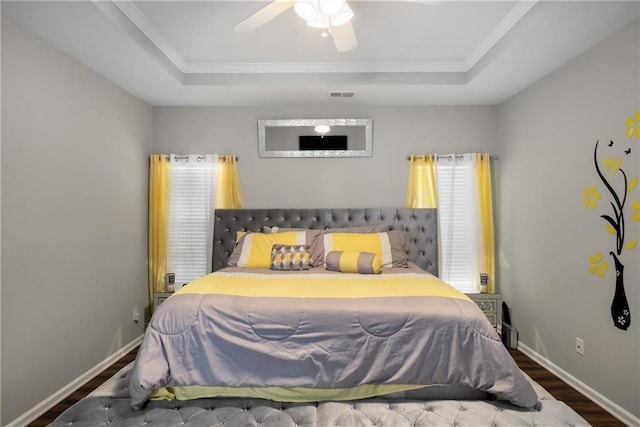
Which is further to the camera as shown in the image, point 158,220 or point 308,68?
point 158,220

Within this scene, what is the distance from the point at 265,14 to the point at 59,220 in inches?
81.8

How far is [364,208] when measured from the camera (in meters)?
4.09

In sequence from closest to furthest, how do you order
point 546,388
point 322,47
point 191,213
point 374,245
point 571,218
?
1. point 546,388
2. point 571,218
3. point 322,47
4. point 374,245
5. point 191,213

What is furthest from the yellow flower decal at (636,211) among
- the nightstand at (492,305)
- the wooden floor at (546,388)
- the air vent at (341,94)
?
the air vent at (341,94)

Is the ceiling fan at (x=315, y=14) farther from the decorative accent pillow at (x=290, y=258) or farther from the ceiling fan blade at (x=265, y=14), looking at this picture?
the decorative accent pillow at (x=290, y=258)

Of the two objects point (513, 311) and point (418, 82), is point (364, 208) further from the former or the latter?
point (513, 311)

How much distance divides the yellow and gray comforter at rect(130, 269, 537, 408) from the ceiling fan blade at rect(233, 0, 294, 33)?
168 centimetres

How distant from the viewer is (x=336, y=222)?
4.07 metres

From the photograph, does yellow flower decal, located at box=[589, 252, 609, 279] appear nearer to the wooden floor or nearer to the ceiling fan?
the wooden floor

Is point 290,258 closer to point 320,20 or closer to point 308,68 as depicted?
point 308,68

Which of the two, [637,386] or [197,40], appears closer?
[637,386]

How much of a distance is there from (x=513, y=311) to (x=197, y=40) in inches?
157

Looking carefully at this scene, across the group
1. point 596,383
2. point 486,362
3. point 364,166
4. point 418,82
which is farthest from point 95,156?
point 596,383

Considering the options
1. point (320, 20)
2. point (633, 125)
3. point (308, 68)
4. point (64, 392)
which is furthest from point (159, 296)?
point (633, 125)
